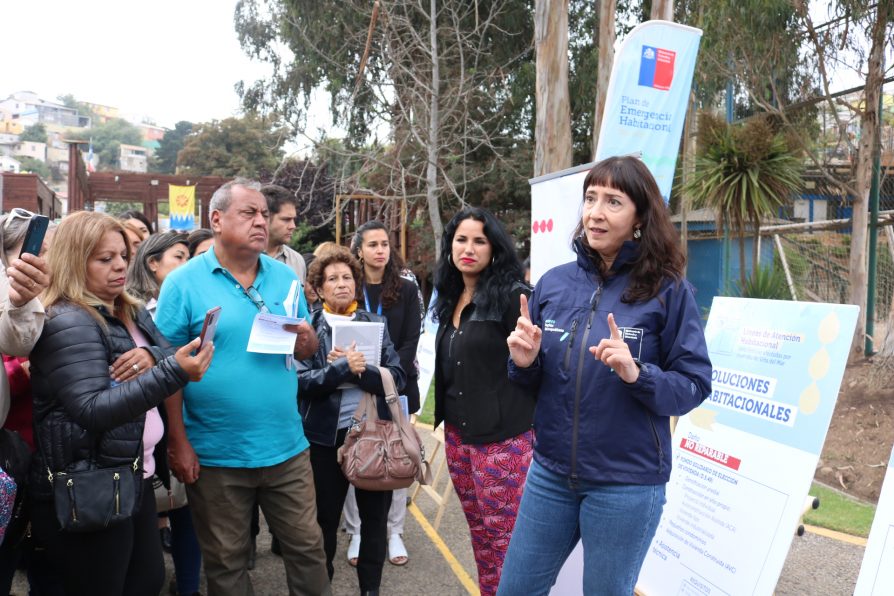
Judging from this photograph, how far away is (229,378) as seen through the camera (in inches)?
117

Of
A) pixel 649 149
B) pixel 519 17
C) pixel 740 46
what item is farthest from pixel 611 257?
pixel 519 17

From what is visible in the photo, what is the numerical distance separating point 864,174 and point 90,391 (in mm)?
8574

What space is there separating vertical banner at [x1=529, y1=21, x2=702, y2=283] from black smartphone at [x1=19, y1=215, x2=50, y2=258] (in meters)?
2.78

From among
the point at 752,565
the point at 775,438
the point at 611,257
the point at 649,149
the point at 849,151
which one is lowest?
the point at 752,565

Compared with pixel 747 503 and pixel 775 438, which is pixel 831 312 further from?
pixel 747 503

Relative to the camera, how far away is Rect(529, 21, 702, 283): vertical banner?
450 cm

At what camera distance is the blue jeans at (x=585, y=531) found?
2.25 m

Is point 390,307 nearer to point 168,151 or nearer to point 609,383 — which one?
point 609,383

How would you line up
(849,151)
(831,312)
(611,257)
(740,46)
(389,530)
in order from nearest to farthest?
(611,257), (831,312), (389,530), (849,151), (740,46)

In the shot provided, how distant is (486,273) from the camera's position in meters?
3.32

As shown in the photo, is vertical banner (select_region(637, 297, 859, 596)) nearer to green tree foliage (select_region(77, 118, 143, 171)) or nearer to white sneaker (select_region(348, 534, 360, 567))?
white sneaker (select_region(348, 534, 360, 567))

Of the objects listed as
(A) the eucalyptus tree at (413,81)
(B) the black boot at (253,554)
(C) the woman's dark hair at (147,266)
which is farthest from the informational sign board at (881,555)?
(A) the eucalyptus tree at (413,81)

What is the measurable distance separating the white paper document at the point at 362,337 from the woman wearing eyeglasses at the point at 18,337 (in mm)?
1350

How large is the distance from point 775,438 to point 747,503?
11.9 inches
